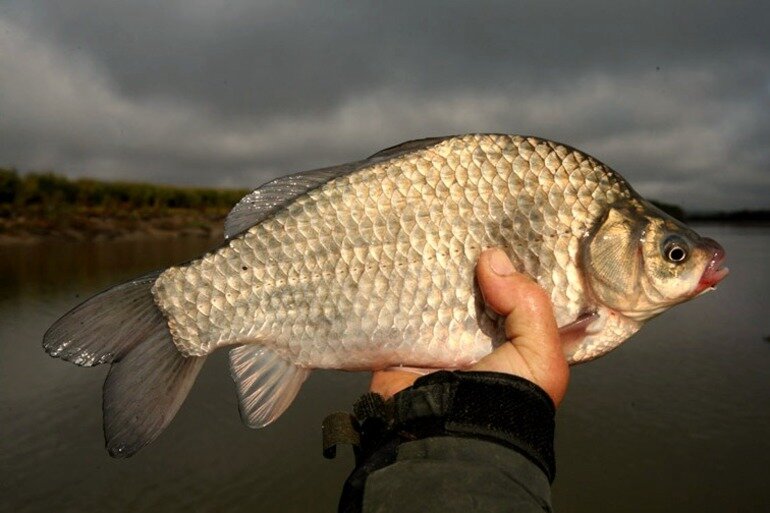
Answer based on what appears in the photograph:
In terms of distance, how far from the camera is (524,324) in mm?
1784

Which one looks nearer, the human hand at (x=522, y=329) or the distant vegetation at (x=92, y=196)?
the human hand at (x=522, y=329)

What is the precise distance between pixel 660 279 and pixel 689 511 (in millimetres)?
3934

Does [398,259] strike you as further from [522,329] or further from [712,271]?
[712,271]

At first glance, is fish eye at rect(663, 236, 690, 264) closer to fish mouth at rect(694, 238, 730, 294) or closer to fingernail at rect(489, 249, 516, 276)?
fish mouth at rect(694, 238, 730, 294)

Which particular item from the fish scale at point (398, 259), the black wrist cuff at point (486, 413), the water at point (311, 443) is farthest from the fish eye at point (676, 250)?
the water at point (311, 443)

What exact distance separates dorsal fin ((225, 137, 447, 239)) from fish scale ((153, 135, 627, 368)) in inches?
3.1

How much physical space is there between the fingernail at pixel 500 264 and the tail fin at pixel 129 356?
1.22 metres

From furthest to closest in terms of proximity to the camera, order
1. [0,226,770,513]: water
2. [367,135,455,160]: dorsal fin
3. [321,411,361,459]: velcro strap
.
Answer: [0,226,770,513]: water → [367,135,455,160]: dorsal fin → [321,411,361,459]: velcro strap

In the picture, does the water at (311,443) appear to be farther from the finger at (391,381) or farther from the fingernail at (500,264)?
the fingernail at (500,264)

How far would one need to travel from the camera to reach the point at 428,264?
79.7 inches

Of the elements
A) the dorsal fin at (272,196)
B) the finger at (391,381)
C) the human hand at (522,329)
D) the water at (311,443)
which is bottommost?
the water at (311,443)

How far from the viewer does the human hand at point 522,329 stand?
65.4 inches

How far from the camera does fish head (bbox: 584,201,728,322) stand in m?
1.99

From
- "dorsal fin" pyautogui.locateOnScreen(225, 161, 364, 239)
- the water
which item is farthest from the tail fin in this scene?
the water
